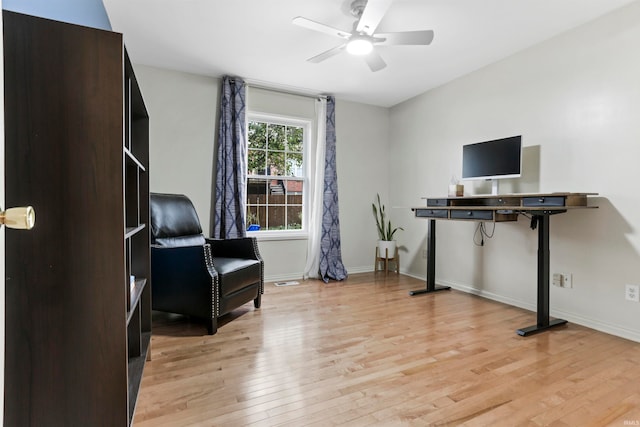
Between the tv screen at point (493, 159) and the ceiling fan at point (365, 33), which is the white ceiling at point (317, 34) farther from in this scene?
the tv screen at point (493, 159)

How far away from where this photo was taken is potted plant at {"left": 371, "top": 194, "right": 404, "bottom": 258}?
4.46 metres

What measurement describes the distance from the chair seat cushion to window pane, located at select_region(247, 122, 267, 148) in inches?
65.9

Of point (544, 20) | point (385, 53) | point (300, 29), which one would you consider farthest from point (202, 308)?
point (544, 20)

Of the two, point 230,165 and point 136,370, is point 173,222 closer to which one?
point 230,165

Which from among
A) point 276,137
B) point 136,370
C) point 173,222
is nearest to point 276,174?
point 276,137

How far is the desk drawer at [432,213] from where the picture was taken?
3346mm

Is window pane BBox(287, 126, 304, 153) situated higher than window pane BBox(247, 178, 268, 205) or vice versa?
window pane BBox(287, 126, 304, 153)

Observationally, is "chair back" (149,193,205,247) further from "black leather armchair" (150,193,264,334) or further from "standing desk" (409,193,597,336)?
"standing desk" (409,193,597,336)

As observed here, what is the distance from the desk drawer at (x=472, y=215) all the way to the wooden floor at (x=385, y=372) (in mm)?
834

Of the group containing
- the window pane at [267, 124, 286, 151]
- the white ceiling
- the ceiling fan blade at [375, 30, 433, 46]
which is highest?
the white ceiling

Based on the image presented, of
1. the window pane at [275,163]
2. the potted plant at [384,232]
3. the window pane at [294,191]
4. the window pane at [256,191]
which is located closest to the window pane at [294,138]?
the window pane at [275,163]

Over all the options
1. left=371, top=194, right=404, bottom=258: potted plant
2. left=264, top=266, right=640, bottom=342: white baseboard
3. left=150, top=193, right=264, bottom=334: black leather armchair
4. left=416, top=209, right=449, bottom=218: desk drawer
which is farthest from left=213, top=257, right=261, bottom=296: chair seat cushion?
left=371, top=194, right=404, bottom=258: potted plant

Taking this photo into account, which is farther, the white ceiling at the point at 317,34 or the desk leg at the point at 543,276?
the desk leg at the point at 543,276

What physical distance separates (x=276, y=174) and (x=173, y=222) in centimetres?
165
